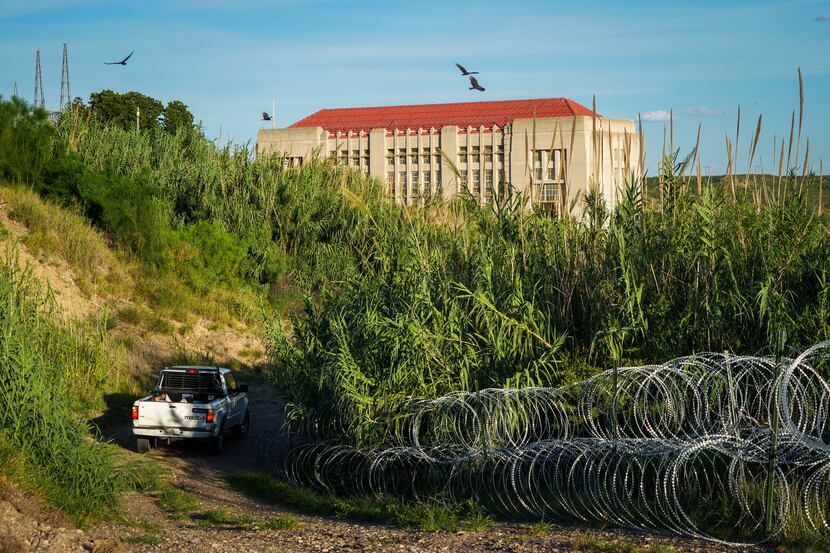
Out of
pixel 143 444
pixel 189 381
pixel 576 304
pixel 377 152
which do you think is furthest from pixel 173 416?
pixel 377 152

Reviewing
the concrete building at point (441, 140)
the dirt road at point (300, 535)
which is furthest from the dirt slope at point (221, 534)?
the concrete building at point (441, 140)

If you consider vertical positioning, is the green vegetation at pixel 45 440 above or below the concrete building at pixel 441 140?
below

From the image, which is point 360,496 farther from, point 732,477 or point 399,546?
point 732,477

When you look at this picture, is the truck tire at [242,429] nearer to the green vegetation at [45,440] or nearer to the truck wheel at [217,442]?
the truck wheel at [217,442]

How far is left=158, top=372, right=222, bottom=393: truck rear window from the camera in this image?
640 inches

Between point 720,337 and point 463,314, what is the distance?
2.97 metres

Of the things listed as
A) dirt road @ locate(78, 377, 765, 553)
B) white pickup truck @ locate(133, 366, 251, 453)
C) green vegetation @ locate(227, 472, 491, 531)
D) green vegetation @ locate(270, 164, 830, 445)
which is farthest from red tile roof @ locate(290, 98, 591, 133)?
dirt road @ locate(78, 377, 765, 553)

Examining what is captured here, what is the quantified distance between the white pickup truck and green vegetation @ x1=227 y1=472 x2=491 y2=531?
176 cm

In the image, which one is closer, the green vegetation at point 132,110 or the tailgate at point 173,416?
the tailgate at point 173,416

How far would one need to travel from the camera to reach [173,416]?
15.0 metres

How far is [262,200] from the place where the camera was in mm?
31859

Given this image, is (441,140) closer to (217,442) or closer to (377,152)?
(377,152)

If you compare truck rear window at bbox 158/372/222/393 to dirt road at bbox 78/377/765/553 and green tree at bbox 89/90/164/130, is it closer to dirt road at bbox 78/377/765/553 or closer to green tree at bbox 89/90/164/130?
dirt road at bbox 78/377/765/553

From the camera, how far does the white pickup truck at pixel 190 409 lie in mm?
14938
